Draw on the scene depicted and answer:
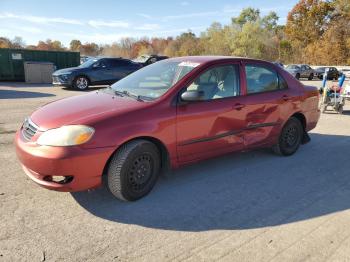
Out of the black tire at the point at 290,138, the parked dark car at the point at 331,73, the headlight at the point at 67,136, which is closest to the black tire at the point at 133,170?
the headlight at the point at 67,136

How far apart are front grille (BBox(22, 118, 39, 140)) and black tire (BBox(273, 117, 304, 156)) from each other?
3.72 m

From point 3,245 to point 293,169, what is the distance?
3923mm

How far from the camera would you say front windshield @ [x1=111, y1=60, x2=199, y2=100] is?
4.19 metres

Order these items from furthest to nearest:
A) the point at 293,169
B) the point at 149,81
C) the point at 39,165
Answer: the point at 293,169 < the point at 149,81 < the point at 39,165

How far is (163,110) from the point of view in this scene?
387cm

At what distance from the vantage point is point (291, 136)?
570cm

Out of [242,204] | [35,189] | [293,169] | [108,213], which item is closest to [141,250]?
[108,213]

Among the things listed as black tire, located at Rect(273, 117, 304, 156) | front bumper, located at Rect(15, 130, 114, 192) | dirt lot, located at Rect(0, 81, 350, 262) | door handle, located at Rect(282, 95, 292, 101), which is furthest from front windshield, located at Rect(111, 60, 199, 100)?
black tire, located at Rect(273, 117, 304, 156)

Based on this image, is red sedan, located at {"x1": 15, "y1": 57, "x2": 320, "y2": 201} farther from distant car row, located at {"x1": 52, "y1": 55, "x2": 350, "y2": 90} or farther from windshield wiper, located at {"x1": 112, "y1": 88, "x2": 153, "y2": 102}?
distant car row, located at {"x1": 52, "y1": 55, "x2": 350, "y2": 90}

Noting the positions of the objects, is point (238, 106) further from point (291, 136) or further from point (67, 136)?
→ point (67, 136)

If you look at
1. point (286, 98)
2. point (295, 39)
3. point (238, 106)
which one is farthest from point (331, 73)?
point (238, 106)

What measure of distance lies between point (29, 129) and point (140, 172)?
1.31m

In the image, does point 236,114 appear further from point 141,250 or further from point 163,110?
point 141,250

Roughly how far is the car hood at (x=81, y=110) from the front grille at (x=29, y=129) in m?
0.04
